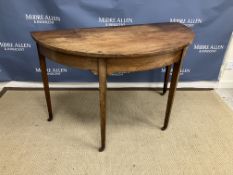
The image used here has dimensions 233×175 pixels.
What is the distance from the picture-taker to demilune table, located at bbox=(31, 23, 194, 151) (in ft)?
3.51

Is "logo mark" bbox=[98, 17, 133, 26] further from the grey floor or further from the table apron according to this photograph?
the grey floor

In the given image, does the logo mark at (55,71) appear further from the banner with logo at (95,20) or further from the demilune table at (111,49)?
the demilune table at (111,49)

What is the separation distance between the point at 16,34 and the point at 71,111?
2.59ft

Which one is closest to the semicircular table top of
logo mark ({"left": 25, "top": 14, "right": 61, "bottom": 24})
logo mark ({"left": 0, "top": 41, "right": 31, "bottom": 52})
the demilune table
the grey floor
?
the demilune table

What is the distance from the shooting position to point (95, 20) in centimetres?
175

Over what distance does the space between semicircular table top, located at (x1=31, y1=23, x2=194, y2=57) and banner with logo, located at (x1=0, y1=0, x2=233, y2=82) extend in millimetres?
352

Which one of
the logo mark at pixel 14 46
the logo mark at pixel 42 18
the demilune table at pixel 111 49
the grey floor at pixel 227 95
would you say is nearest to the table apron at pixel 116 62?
the demilune table at pixel 111 49

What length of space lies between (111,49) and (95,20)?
0.78m

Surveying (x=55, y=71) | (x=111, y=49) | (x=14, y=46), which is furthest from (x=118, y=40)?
(x=14, y=46)

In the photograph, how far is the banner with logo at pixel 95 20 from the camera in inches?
66.0

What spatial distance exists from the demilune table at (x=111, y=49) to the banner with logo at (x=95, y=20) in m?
0.43

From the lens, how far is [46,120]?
1.67 m

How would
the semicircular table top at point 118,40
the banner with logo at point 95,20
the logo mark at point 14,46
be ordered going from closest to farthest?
the semicircular table top at point 118,40 → the banner with logo at point 95,20 → the logo mark at point 14,46

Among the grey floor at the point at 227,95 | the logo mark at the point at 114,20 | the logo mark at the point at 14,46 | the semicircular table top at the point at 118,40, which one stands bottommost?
the grey floor at the point at 227,95
